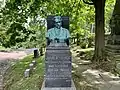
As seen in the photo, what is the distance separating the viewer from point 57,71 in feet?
25.7

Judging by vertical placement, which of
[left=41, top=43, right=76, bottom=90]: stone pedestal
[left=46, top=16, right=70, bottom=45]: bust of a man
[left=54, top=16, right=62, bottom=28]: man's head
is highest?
[left=54, top=16, right=62, bottom=28]: man's head

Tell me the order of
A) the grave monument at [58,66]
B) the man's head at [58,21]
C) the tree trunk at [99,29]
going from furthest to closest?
1. the tree trunk at [99,29]
2. the man's head at [58,21]
3. the grave monument at [58,66]

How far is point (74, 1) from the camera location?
16.2m

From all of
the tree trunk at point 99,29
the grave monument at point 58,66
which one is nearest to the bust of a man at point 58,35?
the grave monument at point 58,66

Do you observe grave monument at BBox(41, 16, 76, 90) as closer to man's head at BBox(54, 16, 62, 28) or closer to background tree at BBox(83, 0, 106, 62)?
man's head at BBox(54, 16, 62, 28)

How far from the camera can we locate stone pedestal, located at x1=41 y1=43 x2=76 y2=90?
25.8 feet

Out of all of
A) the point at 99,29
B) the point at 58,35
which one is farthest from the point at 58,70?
the point at 99,29

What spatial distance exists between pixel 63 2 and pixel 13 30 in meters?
3.62

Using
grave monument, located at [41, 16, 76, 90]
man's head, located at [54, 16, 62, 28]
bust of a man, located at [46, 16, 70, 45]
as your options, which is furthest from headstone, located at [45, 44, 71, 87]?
man's head, located at [54, 16, 62, 28]

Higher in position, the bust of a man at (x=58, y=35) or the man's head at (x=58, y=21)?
the man's head at (x=58, y=21)

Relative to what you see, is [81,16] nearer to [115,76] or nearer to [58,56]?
[115,76]

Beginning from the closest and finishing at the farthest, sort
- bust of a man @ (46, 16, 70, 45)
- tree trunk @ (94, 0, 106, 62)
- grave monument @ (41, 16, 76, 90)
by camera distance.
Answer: grave monument @ (41, 16, 76, 90), bust of a man @ (46, 16, 70, 45), tree trunk @ (94, 0, 106, 62)

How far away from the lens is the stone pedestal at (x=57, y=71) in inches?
309

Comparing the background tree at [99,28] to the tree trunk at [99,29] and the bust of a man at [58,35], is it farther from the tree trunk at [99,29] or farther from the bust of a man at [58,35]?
the bust of a man at [58,35]
